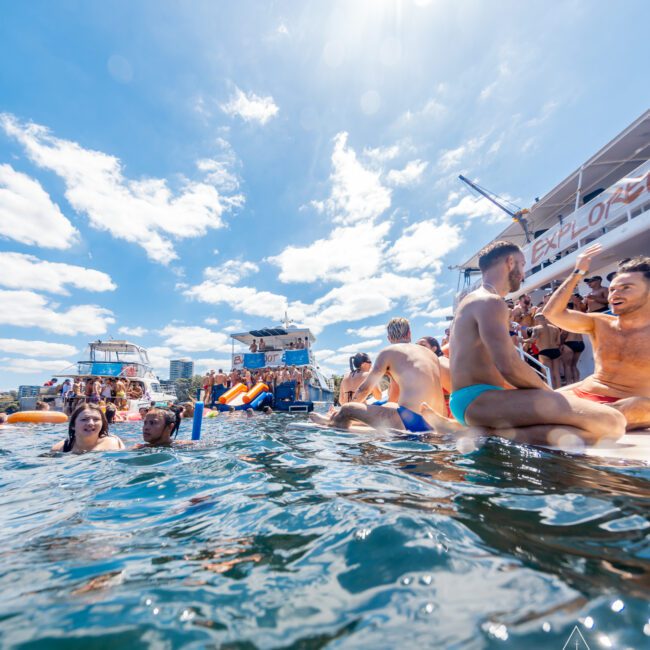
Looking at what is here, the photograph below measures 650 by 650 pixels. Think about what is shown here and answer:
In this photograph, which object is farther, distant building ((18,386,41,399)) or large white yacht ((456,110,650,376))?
distant building ((18,386,41,399))

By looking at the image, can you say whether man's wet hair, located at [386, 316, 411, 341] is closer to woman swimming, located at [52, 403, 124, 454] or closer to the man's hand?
the man's hand

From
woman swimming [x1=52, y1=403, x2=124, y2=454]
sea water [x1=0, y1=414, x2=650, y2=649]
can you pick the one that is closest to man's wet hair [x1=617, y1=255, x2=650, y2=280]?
sea water [x1=0, y1=414, x2=650, y2=649]

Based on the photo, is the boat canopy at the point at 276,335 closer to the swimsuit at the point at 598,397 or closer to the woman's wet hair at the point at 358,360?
the woman's wet hair at the point at 358,360

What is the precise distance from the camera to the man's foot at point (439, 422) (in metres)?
2.93

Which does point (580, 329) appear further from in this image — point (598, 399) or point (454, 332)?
point (454, 332)

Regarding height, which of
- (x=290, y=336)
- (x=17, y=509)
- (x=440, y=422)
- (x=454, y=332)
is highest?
(x=290, y=336)

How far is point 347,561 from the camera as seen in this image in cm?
96

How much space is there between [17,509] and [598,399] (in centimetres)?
444

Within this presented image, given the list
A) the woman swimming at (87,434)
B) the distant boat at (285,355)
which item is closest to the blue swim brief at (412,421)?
the woman swimming at (87,434)

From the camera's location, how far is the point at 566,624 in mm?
655

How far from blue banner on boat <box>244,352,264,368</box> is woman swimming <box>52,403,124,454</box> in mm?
16716

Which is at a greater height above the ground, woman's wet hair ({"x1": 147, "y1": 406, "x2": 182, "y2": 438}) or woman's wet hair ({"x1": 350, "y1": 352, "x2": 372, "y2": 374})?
woman's wet hair ({"x1": 350, "y1": 352, "x2": 372, "y2": 374})

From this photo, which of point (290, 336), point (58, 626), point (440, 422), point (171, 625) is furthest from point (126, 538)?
point (290, 336)

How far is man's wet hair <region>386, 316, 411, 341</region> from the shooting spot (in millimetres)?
4379
